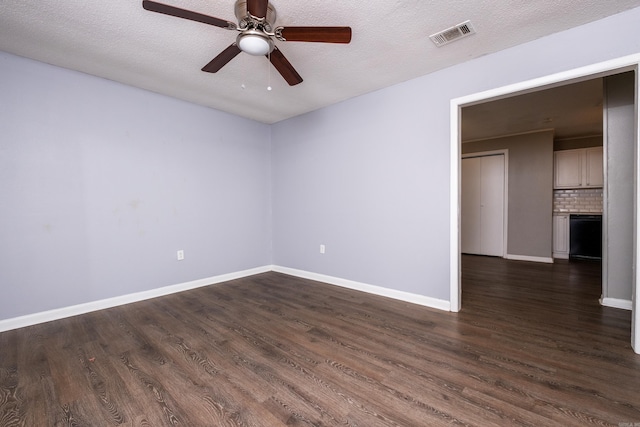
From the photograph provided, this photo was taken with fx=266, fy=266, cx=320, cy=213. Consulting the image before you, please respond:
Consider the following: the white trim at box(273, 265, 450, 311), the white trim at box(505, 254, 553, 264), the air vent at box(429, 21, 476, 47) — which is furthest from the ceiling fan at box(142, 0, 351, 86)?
the white trim at box(505, 254, 553, 264)

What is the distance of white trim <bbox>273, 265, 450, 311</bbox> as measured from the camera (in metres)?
2.73

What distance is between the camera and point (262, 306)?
2834 millimetres

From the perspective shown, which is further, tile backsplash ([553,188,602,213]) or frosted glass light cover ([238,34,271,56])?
tile backsplash ([553,188,602,213])

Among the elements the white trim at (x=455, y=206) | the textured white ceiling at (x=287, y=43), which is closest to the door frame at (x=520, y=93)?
the white trim at (x=455, y=206)

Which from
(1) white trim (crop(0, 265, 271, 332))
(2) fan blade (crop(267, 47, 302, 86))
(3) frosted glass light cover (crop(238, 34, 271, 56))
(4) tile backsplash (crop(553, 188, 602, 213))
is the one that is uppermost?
(2) fan blade (crop(267, 47, 302, 86))

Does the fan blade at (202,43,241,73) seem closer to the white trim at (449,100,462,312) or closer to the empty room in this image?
the empty room

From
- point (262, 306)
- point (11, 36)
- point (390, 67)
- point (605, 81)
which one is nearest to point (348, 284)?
point (262, 306)

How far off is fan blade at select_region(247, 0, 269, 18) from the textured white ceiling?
0.35 m

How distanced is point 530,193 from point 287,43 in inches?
205

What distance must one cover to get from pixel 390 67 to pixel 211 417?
9.88 feet

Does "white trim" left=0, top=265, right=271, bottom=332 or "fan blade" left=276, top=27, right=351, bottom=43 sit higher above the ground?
"fan blade" left=276, top=27, right=351, bottom=43

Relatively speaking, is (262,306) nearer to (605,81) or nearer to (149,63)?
(149,63)

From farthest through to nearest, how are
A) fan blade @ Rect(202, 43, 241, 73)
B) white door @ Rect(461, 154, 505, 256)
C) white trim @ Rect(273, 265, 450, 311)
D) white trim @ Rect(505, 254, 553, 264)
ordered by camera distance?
white door @ Rect(461, 154, 505, 256) < white trim @ Rect(505, 254, 553, 264) < white trim @ Rect(273, 265, 450, 311) < fan blade @ Rect(202, 43, 241, 73)

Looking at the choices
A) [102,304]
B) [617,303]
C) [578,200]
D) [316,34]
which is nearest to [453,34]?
[316,34]
